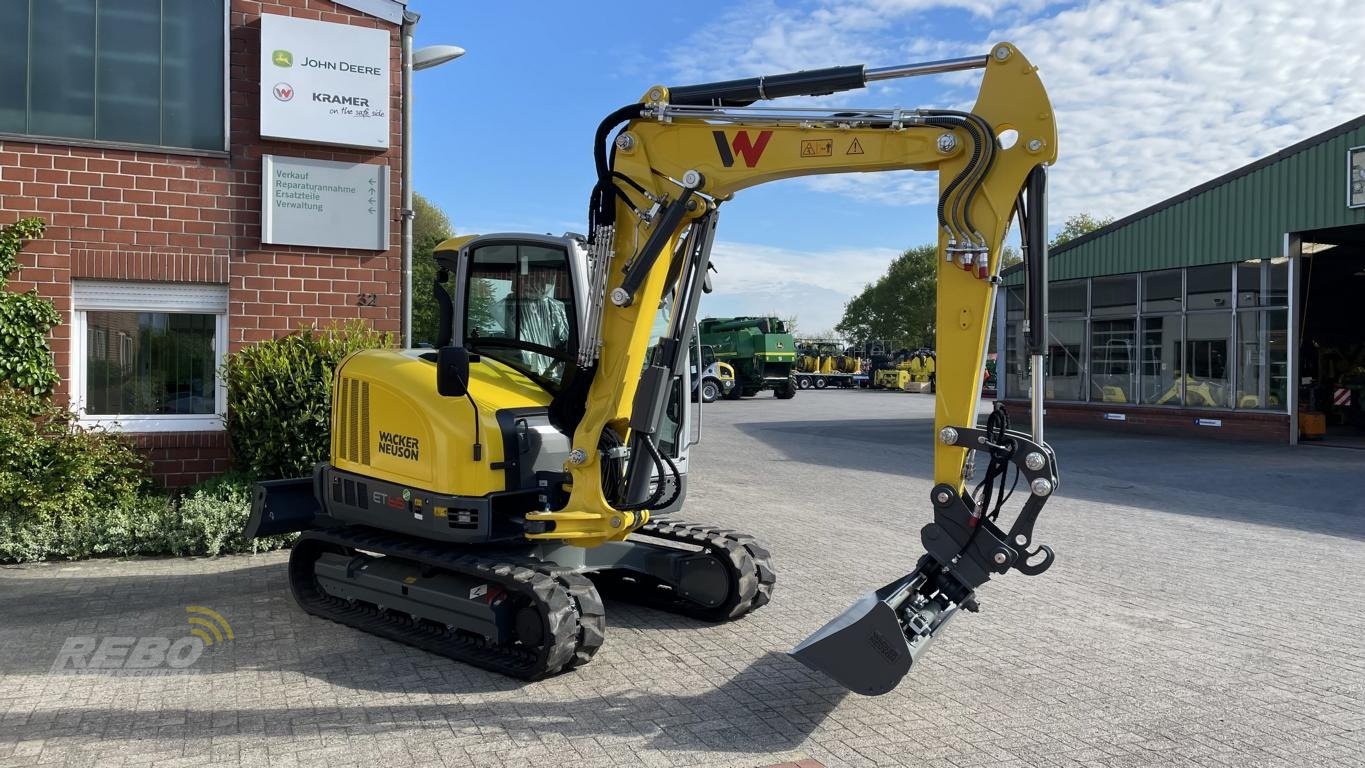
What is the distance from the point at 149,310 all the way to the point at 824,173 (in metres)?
7.41

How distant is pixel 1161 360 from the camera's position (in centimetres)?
2327

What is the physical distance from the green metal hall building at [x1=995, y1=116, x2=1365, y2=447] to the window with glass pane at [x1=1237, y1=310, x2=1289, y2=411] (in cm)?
3

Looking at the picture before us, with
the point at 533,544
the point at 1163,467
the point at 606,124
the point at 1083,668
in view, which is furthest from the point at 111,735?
the point at 1163,467

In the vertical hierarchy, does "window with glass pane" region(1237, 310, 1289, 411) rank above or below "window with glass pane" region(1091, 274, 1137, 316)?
below

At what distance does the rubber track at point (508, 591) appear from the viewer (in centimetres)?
547

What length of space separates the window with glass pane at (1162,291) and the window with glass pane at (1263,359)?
1742mm

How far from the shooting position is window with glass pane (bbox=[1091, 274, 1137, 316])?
24281 millimetres

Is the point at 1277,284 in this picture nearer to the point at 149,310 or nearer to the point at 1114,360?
the point at 1114,360

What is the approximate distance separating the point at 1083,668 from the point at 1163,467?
474 inches

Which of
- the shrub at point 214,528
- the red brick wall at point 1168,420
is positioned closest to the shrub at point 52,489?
the shrub at point 214,528

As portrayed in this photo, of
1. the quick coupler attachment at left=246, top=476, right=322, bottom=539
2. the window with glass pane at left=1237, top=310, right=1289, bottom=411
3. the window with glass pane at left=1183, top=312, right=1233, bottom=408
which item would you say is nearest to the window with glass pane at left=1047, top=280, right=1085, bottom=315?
the window with glass pane at left=1183, top=312, right=1233, bottom=408

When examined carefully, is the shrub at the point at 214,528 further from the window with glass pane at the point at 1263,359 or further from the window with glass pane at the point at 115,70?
the window with glass pane at the point at 1263,359

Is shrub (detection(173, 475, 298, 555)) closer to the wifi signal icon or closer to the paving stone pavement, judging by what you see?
the paving stone pavement

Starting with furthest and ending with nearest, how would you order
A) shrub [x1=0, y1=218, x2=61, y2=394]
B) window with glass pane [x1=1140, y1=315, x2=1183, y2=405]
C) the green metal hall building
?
window with glass pane [x1=1140, y1=315, x2=1183, y2=405], the green metal hall building, shrub [x1=0, y1=218, x2=61, y2=394]
